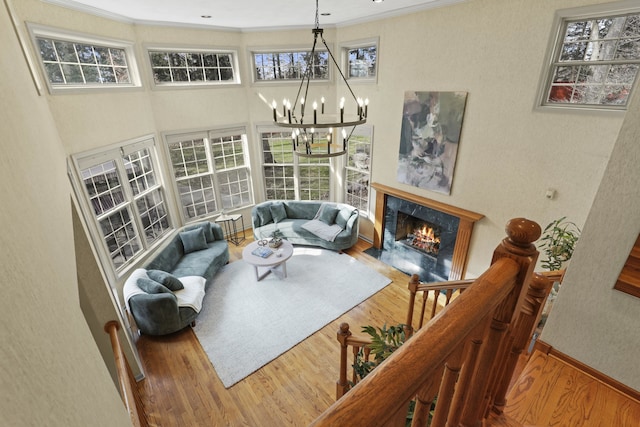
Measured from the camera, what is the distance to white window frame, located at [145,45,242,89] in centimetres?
523

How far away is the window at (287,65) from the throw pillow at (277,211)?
2.71 m

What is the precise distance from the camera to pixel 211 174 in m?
6.52

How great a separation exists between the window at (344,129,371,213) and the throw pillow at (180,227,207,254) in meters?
3.24

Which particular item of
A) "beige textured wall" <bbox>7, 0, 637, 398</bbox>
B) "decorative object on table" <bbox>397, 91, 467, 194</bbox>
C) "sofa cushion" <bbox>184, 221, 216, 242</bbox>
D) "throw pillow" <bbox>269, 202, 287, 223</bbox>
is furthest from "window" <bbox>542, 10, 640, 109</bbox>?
"sofa cushion" <bbox>184, 221, 216, 242</bbox>

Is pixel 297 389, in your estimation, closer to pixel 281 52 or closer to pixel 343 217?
pixel 343 217

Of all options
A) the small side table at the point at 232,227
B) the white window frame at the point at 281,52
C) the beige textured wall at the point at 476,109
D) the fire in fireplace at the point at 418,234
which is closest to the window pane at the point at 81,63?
the beige textured wall at the point at 476,109

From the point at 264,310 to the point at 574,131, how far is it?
15.3ft

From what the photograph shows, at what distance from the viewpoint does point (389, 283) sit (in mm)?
5398

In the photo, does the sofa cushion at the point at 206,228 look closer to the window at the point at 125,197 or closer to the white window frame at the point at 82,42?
the window at the point at 125,197

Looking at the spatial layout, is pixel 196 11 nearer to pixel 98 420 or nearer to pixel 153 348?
pixel 153 348

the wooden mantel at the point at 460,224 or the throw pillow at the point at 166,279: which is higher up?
the wooden mantel at the point at 460,224

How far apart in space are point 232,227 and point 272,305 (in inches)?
116

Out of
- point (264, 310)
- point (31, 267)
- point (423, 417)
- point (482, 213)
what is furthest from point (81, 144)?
point (482, 213)

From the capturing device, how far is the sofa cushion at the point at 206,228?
19.4ft
